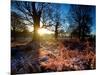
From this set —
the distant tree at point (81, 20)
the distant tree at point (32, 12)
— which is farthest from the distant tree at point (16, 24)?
the distant tree at point (81, 20)

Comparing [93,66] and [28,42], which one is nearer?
[28,42]

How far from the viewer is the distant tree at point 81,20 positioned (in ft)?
8.65

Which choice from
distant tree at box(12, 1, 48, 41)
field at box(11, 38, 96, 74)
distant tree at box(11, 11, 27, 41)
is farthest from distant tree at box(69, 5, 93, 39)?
distant tree at box(11, 11, 27, 41)

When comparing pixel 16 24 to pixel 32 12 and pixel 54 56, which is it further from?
pixel 54 56

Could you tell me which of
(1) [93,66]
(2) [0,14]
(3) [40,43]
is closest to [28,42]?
(3) [40,43]

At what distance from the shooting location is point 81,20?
2670 mm

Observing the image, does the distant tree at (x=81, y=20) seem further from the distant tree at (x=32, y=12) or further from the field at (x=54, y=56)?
the distant tree at (x=32, y=12)

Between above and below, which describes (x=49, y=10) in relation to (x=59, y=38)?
above

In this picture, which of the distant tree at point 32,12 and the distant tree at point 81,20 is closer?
the distant tree at point 32,12

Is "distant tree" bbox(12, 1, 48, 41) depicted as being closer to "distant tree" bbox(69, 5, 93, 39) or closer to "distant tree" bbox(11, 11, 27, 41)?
"distant tree" bbox(11, 11, 27, 41)

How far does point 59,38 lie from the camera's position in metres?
2.59

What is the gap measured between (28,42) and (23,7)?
0.47 metres

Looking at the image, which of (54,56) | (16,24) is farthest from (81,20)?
(16,24)
